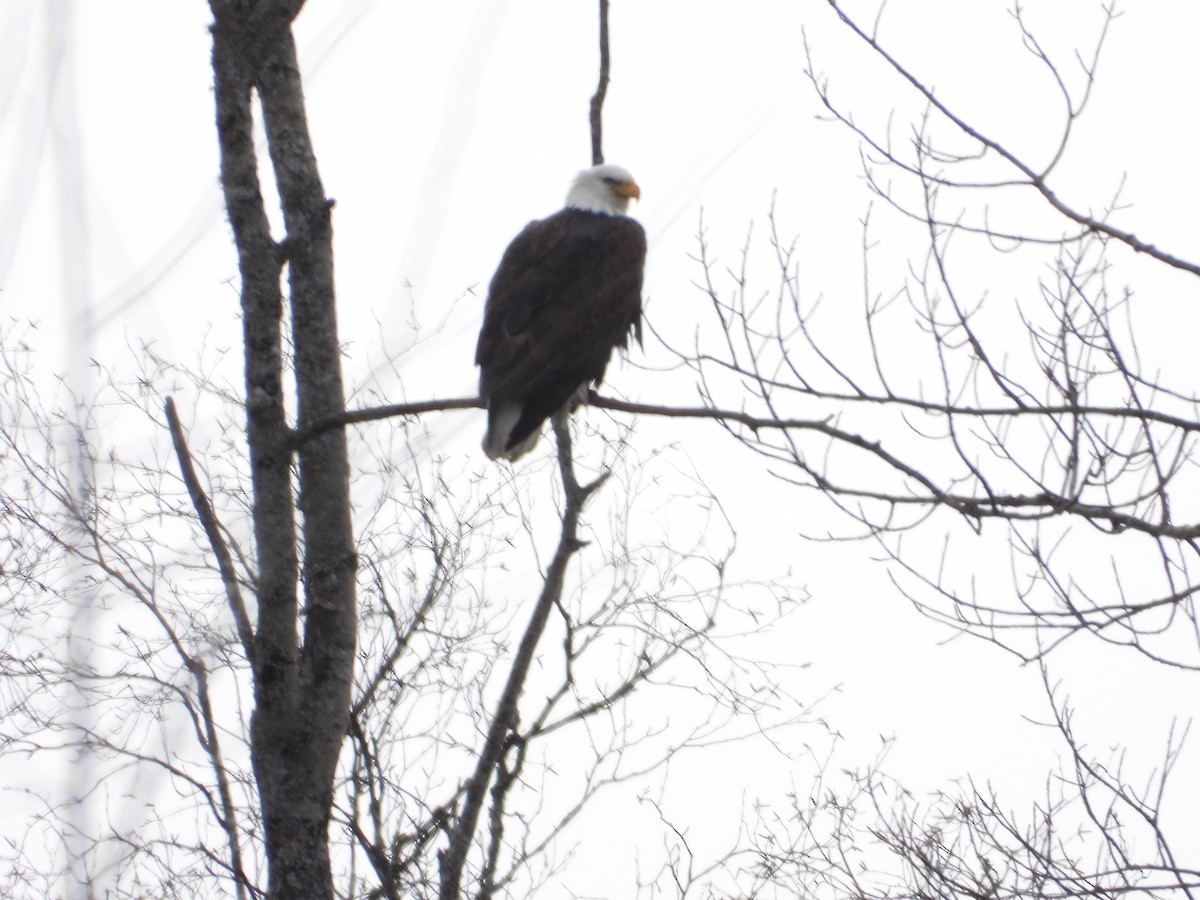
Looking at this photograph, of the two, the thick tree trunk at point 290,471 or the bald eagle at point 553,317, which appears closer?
the thick tree trunk at point 290,471

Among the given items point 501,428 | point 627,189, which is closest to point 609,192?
point 627,189

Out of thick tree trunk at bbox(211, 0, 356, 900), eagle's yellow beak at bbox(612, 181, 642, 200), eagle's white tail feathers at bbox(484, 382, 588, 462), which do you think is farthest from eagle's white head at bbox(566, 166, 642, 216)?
thick tree trunk at bbox(211, 0, 356, 900)

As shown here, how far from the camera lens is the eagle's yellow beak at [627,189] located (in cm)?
640

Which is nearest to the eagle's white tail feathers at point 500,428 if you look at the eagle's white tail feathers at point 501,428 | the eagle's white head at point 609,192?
the eagle's white tail feathers at point 501,428

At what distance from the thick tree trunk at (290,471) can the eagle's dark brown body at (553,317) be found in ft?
4.31

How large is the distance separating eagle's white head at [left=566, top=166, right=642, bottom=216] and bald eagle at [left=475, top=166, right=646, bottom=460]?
0.52ft

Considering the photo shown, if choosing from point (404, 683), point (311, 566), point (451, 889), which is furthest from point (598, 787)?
point (311, 566)

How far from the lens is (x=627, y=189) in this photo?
6.42m

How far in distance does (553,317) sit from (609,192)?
1218 millimetres

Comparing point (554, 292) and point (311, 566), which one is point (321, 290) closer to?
point (311, 566)

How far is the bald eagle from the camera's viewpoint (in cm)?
517

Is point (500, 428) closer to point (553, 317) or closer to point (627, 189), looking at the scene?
point (553, 317)

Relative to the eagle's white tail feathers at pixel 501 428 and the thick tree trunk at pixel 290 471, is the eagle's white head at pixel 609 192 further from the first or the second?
the thick tree trunk at pixel 290 471

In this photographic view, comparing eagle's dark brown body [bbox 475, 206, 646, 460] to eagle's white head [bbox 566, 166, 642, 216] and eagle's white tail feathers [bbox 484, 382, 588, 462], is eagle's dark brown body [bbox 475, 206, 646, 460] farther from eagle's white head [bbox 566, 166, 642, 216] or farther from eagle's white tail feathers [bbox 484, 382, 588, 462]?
eagle's white head [bbox 566, 166, 642, 216]
